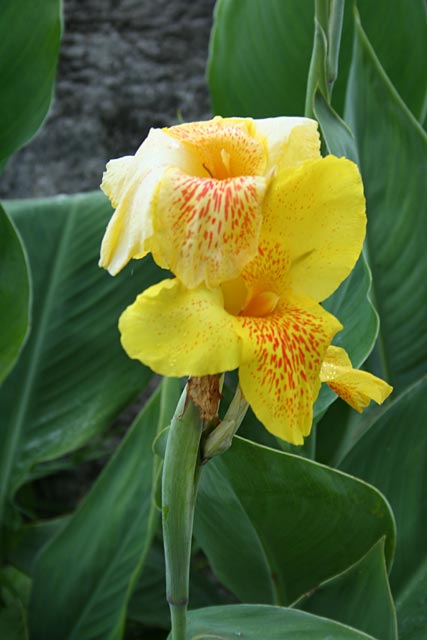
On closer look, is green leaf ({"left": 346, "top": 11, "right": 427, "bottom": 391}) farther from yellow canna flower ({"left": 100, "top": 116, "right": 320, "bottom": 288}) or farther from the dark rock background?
the dark rock background

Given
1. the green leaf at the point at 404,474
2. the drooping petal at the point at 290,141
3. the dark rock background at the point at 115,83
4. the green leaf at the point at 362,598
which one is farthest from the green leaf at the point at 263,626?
the dark rock background at the point at 115,83

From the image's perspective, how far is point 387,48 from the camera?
42.2 inches

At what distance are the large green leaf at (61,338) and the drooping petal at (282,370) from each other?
0.68 m

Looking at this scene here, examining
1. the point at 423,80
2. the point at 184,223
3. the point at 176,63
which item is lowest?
the point at 176,63

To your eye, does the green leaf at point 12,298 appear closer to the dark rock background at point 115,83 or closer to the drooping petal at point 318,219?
the drooping petal at point 318,219

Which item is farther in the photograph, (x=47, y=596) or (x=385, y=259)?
(x=47, y=596)

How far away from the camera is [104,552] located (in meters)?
0.98

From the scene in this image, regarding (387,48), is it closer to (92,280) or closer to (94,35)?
(92,280)

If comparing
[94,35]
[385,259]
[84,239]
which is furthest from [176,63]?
[385,259]

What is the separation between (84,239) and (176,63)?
0.52 m

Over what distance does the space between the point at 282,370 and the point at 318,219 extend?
0.10 meters

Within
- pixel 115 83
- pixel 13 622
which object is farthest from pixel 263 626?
pixel 115 83

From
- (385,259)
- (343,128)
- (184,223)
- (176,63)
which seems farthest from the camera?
(176,63)

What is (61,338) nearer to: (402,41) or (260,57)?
(260,57)
